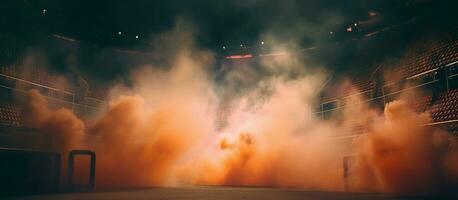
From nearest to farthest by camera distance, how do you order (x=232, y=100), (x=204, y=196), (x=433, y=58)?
(x=204, y=196) < (x=433, y=58) < (x=232, y=100)

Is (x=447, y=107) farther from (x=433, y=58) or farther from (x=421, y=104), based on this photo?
(x=433, y=58)

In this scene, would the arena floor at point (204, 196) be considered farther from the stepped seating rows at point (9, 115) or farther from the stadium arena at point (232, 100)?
the stepped seating rows at point (9, 115)

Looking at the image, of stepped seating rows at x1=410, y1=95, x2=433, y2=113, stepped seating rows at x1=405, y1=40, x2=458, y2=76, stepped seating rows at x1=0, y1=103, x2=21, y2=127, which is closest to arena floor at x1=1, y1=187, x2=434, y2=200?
stepped seating rows at x1=410, y1=95, x2=433, y2=113

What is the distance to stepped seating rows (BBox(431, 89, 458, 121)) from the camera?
16906mm

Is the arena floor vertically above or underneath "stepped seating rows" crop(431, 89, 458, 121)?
underneath

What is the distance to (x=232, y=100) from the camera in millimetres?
26969

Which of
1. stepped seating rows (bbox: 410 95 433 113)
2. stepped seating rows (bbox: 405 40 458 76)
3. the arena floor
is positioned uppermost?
stepped seating rows (bbox: 405 40 458 76)

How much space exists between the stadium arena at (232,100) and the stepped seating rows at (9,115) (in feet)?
0.19

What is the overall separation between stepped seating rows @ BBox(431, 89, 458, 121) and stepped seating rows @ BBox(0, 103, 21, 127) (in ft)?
62.4

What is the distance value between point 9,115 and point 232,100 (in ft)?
44.6

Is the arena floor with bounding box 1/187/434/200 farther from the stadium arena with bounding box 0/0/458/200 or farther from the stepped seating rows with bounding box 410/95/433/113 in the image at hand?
the stepped seating rows with bounding box 410/95/433/113

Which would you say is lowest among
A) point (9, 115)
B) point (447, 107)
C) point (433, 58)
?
point (9, 115)

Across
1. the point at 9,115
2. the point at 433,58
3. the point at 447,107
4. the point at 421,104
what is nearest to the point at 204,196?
the point at 9,115

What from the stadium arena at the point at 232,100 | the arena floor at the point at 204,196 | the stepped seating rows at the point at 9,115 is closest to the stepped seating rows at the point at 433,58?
the stadium arena at the point at 232,100
